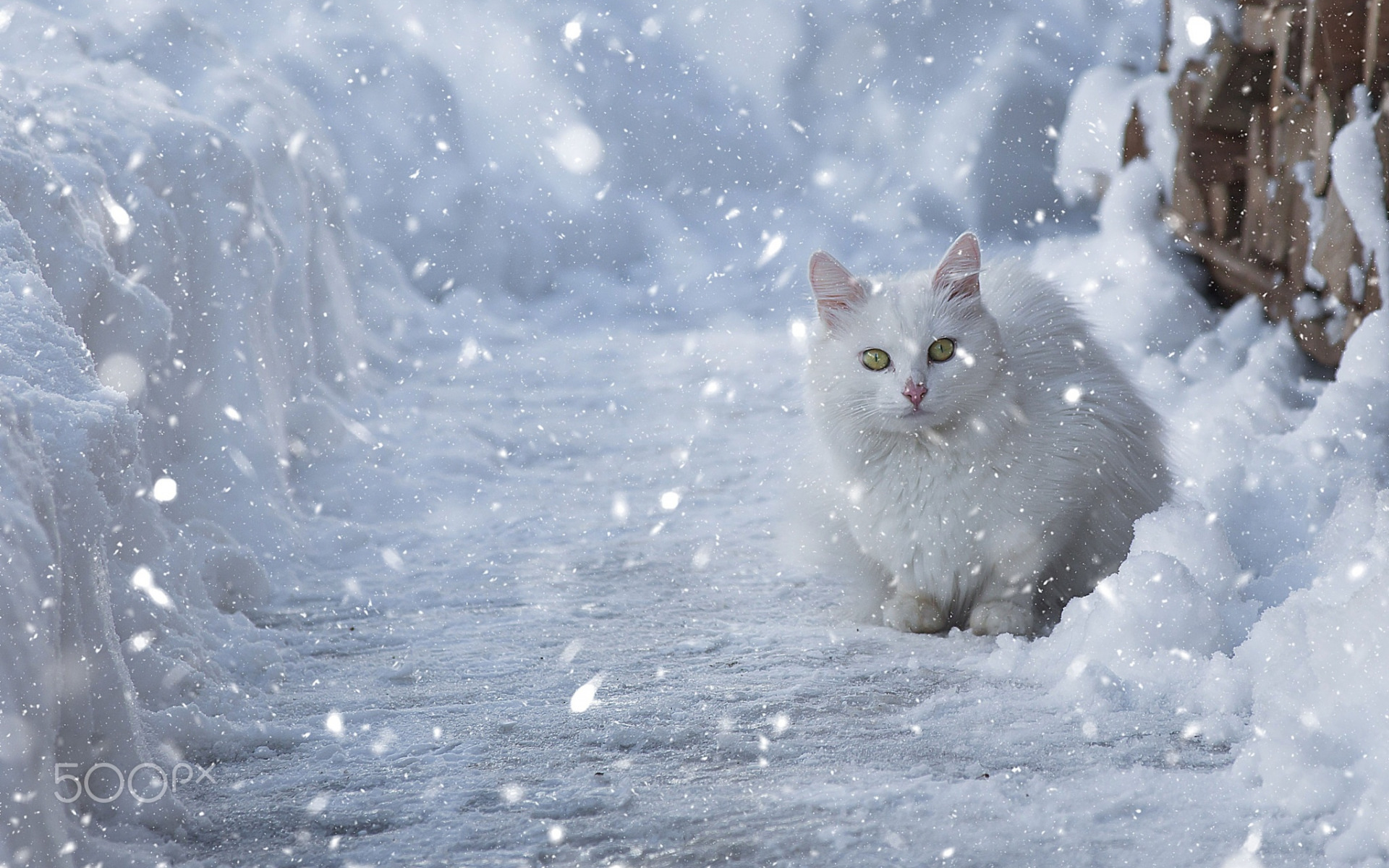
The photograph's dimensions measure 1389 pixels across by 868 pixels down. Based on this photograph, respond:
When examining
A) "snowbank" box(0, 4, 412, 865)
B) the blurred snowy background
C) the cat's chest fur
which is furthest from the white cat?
"snowbank" box(0, 4, 412, 865)

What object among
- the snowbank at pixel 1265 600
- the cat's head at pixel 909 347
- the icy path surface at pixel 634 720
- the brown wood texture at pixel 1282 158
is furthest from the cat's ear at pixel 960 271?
the brown wood texture at pixel 1282 158

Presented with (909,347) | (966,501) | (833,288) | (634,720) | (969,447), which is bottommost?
(634,720)

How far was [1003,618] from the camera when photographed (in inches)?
90.4

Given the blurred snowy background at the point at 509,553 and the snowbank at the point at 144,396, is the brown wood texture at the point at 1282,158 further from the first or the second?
the snowbank at the point at 144,396

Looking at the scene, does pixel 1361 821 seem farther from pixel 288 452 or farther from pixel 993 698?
pixel 288 452

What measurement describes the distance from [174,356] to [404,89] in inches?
156

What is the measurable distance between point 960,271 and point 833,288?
276 mm

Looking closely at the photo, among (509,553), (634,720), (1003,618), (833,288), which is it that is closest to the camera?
(634,720)

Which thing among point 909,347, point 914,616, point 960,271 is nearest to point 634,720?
point 914,616

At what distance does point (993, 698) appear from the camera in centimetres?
194

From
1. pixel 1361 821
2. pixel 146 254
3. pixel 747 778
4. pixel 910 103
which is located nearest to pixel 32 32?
pixel 146 254

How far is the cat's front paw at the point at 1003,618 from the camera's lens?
7.50 ft

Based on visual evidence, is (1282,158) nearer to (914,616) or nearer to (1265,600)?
(1265,600)

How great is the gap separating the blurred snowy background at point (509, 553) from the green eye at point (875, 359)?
0.57m
